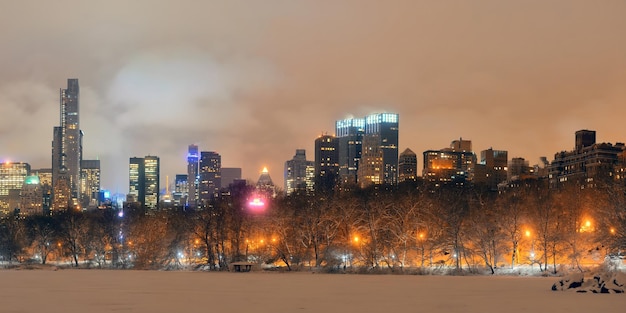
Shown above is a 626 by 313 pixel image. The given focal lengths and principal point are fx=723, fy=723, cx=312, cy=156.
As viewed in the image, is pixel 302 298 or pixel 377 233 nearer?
pixel 302 298

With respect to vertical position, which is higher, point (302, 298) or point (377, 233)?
point (377, 233)

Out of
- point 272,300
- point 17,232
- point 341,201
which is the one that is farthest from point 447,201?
point 17,232

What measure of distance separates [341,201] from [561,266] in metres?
29.8

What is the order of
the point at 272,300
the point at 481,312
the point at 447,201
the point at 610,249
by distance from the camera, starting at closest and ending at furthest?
the point at 481,312, the point at 272,300, the point at 610,249, the point at 447,201

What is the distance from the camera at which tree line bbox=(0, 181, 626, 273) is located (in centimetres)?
7788

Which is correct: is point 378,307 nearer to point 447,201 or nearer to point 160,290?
point 160,290

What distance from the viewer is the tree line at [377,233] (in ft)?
255

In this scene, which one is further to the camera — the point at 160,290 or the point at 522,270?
the point at 522,270

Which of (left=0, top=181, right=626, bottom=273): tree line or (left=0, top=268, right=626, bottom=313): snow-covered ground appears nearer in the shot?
(left=0, top=268, right=626, bottom=313): snow-covered ground

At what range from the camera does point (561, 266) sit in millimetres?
72500

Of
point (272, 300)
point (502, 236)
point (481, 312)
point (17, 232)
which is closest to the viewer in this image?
point (481, 312)

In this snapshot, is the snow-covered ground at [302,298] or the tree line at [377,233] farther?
the tree line at [377,233]

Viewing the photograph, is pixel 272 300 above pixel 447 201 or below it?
below

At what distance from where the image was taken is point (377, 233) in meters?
85.8
